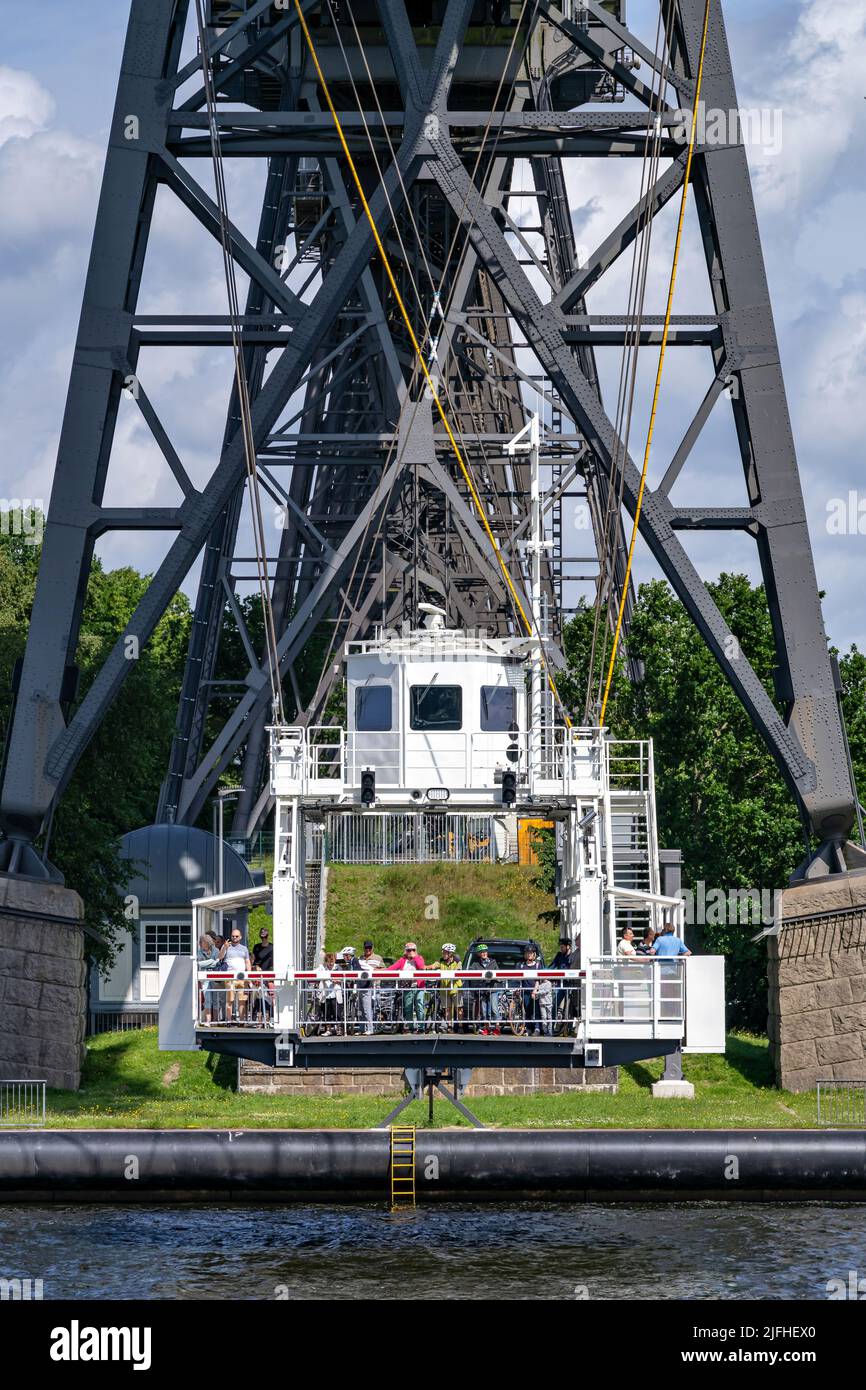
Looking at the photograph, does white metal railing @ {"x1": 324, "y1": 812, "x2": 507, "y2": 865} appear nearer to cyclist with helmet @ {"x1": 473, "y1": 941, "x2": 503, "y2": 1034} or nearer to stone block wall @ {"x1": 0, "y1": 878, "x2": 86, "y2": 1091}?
stone block wall @ {"x1": 0, "y1": 878, "x2": 86, "y2": 1091}

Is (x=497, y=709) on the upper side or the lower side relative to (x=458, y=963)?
upper

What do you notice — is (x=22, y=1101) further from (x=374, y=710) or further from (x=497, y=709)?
(x=497, y=709)

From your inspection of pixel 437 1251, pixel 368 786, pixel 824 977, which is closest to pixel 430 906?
pixel 824 977

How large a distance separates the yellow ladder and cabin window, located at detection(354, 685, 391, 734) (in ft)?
18.9

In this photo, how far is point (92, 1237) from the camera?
2948cm

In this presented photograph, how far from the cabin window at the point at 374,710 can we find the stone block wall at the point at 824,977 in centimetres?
708

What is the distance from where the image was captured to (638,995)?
30.6m

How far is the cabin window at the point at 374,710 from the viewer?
112 feet

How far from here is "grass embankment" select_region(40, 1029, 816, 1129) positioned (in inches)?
1369

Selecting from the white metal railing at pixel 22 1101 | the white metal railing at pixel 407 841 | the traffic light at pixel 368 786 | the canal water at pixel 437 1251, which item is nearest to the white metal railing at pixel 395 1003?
the traffic light at pixel 368 786

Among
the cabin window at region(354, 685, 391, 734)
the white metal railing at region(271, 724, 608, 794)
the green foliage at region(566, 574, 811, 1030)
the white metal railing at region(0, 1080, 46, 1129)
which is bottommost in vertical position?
the white metal railing at region(0, 1080, 46, 1129)

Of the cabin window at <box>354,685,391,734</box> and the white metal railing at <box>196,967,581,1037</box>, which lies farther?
the cabin window at <box>354,685,391,734</box>

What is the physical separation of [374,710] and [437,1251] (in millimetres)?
8605

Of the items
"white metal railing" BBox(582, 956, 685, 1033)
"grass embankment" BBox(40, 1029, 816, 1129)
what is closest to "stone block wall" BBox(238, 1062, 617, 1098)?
"grass embankment" BBox(40, 1029, 816, 1129)
